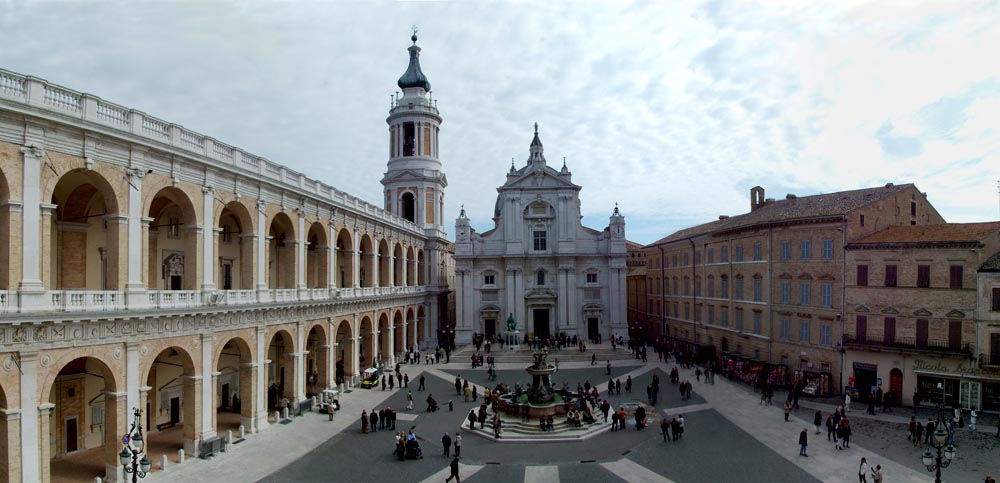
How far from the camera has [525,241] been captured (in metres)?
57.8

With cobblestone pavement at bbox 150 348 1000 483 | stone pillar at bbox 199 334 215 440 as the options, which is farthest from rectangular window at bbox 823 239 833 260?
stone pillar at bbox 199 334 215 440

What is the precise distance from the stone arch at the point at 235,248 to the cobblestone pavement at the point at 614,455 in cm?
741

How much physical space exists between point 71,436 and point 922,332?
129 feet

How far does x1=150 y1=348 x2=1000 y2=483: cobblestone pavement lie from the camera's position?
21.2 metres

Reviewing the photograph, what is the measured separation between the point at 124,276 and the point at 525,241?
40.4 meters

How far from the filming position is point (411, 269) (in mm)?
54625

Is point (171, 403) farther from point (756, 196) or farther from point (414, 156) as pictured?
point (756, 196)

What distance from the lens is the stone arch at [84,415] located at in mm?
19922

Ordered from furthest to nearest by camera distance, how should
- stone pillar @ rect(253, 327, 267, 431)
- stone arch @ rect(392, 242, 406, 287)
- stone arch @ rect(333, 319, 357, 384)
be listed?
stone arch @ rect(392, 242, 406, 287) < stone arch @ rect(333, 319, 357, 384) < stone pillar @ rect(253, 327, 267, 431)

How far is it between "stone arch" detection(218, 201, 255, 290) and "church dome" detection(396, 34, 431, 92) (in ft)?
110

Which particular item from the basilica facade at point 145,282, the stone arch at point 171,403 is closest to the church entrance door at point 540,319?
the basilica facade at point 145,282

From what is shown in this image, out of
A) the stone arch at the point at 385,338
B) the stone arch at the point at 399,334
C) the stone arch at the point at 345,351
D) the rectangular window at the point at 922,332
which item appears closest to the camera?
the rectangular window at the point at 922,332

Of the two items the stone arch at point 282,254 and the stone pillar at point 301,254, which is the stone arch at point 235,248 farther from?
the stone pillar at point 301,254

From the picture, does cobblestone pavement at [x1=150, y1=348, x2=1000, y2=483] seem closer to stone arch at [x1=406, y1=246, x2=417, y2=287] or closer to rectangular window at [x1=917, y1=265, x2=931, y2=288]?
rectangular window at [x1=917, y1=265, x2=931, y2=288]
